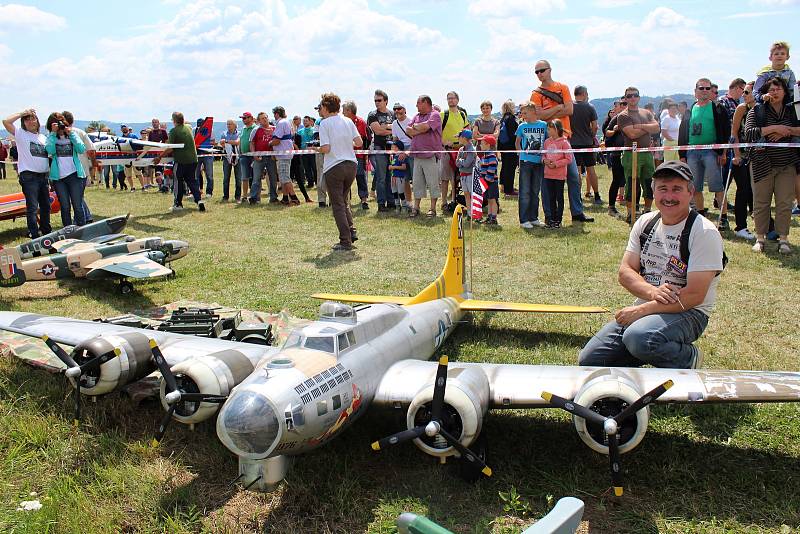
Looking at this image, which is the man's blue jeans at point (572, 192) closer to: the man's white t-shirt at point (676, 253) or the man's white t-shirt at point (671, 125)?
the man's white t-shirt at point (671, 125)

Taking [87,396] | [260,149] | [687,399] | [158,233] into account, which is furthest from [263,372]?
[260,149]

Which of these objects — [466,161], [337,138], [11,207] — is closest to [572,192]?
[466,161]

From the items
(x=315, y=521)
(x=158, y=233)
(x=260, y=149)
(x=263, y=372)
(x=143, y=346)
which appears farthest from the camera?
(x=260, y=149)

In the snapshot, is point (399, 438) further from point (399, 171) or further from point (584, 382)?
point (399, 171)

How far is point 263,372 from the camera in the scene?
16.2ft

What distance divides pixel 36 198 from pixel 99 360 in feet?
31.2

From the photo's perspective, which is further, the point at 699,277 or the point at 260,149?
the point at 260,149

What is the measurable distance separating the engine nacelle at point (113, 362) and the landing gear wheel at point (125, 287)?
4.38 metres

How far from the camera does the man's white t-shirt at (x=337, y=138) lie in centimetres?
1211

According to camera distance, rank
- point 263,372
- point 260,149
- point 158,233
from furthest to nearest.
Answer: point 260,149 < point 158,233 < point 263,372

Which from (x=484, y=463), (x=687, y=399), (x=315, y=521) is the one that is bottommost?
(x=315, y=521)

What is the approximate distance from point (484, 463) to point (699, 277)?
8.23ft

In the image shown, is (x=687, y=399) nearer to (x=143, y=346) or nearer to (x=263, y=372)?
(x=263, y=372)

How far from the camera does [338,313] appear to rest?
5.79 meters
